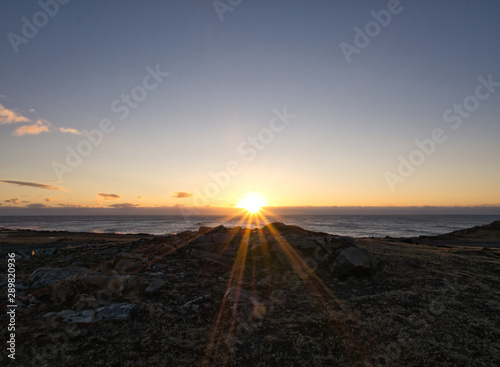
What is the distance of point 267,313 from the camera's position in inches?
231

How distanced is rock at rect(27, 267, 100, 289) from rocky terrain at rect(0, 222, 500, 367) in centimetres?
4

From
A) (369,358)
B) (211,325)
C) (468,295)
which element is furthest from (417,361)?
(468,295)

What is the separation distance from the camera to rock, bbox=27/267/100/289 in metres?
6.82

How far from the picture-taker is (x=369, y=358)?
4.21 m

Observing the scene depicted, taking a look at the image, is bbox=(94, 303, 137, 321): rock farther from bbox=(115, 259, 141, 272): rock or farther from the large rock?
bbox=(115, 259, 141, 272): rock

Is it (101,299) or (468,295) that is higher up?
(101,299)

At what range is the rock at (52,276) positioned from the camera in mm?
6823

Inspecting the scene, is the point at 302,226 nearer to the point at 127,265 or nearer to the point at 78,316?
the point at 127,265

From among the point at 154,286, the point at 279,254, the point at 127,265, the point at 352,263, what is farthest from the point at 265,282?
the point at 127,265

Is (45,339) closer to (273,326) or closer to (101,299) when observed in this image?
(101,299)

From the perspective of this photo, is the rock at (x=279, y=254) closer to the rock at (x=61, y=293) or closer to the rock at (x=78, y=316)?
the rock at (x=78, y=316)

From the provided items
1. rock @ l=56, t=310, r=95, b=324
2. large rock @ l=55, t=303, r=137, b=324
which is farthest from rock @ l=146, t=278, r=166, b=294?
rock @ l=56, t=310, r=95, b=324

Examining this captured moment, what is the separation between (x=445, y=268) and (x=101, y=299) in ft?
38.3

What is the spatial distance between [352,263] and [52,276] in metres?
9.29
